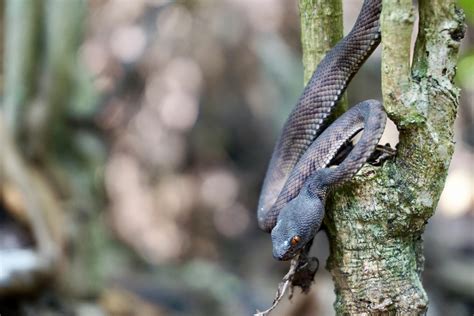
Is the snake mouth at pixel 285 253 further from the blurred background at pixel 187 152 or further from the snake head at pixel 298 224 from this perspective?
the blurred background at pixel 187 152

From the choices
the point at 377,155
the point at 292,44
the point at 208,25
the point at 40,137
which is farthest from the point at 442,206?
the point at 377,155

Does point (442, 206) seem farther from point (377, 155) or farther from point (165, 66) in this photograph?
point (377, 155)

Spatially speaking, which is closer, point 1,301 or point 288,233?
point 288,233

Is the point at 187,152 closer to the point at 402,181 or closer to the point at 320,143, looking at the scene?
the point at 320,143

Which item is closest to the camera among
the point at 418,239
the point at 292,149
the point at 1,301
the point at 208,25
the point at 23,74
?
the point at 418,239

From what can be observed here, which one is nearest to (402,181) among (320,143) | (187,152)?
→ (320,143)

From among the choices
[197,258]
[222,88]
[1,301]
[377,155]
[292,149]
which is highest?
[222,88]

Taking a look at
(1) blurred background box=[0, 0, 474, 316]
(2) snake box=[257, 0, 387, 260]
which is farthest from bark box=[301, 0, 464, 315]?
(1) blurred background box=[0, 0, 474, 316]
